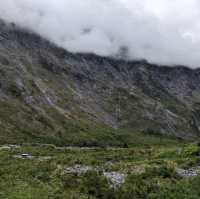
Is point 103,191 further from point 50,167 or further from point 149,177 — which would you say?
point 50,167

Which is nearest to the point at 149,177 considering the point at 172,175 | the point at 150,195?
the point at 172,175

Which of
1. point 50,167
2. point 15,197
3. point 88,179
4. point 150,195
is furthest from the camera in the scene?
point 50,167

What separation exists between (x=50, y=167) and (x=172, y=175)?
13.9 m

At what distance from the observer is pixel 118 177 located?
1693 inches

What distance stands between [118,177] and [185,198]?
9.19 meters

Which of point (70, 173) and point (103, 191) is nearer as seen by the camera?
point (103, 191)

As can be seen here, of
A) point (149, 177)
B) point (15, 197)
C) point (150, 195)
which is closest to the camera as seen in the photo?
point (15, 197)

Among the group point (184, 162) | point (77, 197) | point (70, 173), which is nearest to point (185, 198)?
point (77, 197)

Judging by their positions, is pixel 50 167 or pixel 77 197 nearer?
pixel 77 197

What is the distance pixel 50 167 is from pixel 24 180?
746cm

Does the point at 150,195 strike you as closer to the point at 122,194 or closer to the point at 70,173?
the point at 122,194

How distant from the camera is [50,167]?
47.7 meters

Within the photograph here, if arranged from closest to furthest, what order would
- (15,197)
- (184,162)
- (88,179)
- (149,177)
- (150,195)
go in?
(15,197)
(150,195)
(88,179)
(149,177)
(184,162)

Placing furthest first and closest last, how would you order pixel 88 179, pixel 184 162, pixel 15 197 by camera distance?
pixel 184 162
pixel 88 179
pixel 15 197
